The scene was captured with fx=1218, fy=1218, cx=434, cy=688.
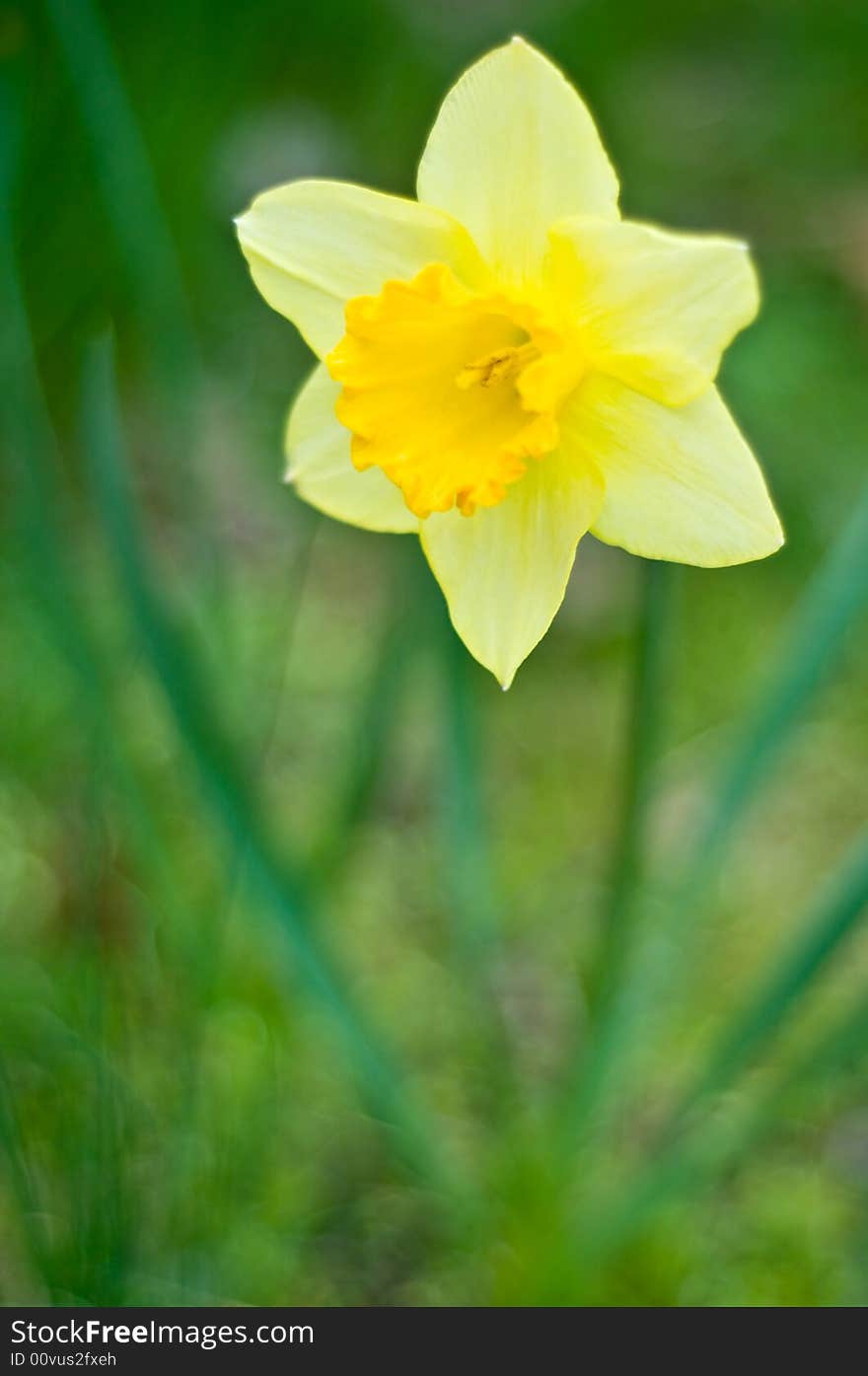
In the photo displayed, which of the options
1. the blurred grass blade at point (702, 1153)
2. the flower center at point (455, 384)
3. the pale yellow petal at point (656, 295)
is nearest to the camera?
the pale yellow petal at point (656, 295)

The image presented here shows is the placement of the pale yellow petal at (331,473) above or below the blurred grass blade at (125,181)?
below

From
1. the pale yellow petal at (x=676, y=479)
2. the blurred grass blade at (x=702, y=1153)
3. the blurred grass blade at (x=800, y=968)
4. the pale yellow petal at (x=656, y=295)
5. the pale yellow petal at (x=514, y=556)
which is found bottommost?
the blurred grass blade at (x=702, y=1153)

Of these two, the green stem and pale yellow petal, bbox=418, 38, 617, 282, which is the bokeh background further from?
pale yellow petal, bbox=418, 38, 617, 282

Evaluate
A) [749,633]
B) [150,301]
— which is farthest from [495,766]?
[150,301]

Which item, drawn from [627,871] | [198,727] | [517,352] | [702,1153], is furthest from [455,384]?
[702,1153]

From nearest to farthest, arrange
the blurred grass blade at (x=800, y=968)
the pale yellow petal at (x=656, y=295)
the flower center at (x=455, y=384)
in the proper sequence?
the pale yellow petal at (x=656, y=295), the flower center at (x=455, y=384), the blurred grass blade at (x=800, y=968)

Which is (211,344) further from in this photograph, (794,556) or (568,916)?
(568,916)

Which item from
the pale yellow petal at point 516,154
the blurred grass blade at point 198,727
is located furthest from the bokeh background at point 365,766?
the pale yellow petal at point 516,154

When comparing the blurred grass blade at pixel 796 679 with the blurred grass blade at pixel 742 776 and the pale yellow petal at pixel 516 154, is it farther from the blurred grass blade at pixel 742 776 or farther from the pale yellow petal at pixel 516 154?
the pale yellow petal at pixel 516 154
